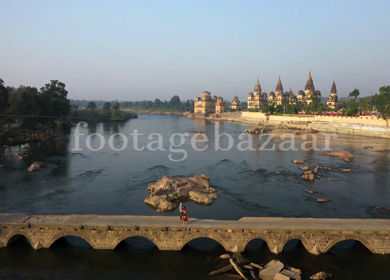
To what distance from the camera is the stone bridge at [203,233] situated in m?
14.2

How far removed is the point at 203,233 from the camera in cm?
1445

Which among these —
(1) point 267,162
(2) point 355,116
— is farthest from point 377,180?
(2) point 355,116

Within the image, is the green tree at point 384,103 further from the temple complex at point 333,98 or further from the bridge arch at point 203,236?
the bridge arch at point 203,236

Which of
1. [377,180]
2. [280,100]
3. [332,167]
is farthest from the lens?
[280,100]

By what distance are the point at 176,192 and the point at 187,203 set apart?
1453 millimetres

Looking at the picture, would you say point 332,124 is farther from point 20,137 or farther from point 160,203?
point 20,137

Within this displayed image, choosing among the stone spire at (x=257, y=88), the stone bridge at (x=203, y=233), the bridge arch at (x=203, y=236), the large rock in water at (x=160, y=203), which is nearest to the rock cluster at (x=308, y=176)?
the stone bridge at (x=203, y=233)

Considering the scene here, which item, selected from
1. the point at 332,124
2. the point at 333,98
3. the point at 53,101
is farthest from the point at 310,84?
the point at 53,101

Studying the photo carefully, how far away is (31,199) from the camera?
72.0ft

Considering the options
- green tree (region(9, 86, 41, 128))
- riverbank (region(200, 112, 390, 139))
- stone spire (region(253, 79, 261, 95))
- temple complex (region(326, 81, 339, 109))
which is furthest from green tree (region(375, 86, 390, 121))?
stone spire (region(253, 79, 261, 95))

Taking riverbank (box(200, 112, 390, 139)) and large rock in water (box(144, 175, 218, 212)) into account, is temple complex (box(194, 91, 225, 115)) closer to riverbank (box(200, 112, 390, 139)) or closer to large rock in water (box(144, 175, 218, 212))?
riverbank (box(200, 112, 390, 139))

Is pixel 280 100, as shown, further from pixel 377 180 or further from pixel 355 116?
pixel 377 180

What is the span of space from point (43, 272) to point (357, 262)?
1404 cm

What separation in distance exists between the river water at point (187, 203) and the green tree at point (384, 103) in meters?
13.5
